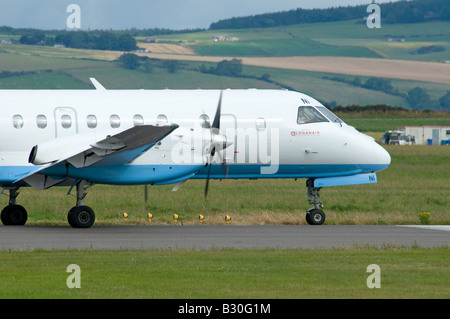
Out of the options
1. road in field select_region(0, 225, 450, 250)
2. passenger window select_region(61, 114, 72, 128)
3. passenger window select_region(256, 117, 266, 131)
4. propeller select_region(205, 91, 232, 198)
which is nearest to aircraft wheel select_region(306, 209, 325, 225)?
road in field select_region(0, 225, 450, 250)

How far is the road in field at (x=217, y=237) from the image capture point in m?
21.9

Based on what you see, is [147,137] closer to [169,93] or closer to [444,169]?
[169,93]

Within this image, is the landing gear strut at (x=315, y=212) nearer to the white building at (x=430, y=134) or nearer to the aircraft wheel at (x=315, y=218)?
the aircraft wheel at (x=315, y=218)

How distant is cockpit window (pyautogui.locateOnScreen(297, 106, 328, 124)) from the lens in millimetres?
27812

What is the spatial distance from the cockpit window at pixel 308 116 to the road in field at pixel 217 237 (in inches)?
135

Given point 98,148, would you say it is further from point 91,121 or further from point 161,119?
point 161,119

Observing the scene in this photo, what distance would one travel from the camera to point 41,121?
26.4 m

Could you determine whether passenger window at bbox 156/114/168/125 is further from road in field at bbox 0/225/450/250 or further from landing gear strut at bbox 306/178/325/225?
landing gear strut at bbox 306/178/325/225

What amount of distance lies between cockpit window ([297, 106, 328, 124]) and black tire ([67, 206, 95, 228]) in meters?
7.33

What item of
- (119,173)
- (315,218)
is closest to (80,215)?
(119,173)

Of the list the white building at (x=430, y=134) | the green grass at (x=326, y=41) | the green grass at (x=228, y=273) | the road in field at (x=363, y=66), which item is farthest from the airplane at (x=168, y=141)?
the green grass at (x=326, y=41)

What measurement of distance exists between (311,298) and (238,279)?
2.26m

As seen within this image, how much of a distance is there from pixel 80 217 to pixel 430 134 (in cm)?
6915
